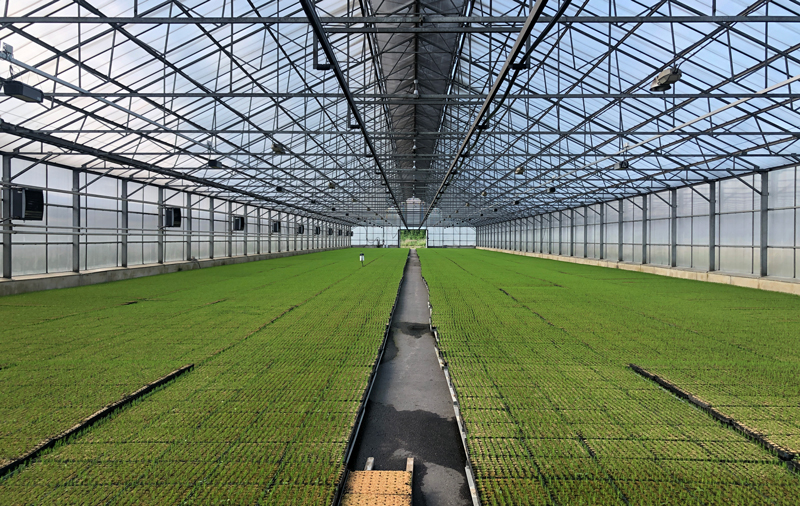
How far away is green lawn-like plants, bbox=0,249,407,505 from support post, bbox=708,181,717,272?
69.5 feet

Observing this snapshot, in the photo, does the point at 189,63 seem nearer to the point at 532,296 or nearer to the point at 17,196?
the point at 17,196

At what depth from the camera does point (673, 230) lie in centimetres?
2525

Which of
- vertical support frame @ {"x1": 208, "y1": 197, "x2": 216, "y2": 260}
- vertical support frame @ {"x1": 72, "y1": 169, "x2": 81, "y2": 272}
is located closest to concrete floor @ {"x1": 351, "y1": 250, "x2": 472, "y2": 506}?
vertical support frame @ {"x1": 72, "y1": 169, "x2": 81, "y2": 272}

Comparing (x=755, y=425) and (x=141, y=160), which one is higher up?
(x=141, y=160)

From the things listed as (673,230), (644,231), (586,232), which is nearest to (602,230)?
(586,232)

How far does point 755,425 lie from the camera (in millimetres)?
4715

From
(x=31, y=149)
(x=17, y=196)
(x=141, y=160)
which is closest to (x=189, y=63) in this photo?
(x=17, y=196)

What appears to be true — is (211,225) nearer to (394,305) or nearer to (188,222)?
(188,222)

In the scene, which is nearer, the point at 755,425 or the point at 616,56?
the point at 755,425

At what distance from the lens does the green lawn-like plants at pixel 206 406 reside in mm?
3613

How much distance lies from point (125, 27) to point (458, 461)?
13159mm

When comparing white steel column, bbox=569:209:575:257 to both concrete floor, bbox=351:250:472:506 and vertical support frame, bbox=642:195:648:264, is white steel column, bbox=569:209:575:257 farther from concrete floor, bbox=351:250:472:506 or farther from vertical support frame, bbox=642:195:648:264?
concrete floor, bbox=351:250:472:506

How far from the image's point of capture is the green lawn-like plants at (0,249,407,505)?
3613 mm

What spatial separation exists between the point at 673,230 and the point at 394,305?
2199cm
